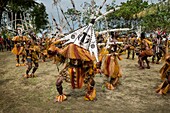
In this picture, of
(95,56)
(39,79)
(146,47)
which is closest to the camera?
(95,56)

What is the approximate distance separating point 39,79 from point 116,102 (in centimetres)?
359

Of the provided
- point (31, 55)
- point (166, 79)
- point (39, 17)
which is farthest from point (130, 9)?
point (166, 79)

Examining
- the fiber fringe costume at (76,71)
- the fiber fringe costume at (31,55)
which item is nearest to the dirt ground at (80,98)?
the fiber fringe costume at (76,71)

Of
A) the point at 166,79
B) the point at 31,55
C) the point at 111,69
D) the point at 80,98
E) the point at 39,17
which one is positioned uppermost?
the point at 39,17

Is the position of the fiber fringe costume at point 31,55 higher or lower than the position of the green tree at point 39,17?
lower

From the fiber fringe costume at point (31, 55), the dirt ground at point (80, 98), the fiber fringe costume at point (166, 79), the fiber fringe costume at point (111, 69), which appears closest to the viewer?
the dirt ground at point (80, 98)

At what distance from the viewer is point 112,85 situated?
7410 millimetres

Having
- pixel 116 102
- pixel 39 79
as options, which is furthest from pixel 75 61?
pixel 39 79

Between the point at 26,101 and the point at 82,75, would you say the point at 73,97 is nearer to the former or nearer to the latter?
the point at 82,75

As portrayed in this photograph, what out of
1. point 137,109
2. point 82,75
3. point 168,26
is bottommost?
point 137,109

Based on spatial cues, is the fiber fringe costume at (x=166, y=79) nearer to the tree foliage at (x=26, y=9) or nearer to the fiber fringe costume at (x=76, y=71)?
the fiber fringe costume at (x=76, y=71)

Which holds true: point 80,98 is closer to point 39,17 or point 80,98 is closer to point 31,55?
point 31,55

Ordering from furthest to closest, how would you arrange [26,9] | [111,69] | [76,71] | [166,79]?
[26,9] → [111,69] → [166,79] → [76,71]

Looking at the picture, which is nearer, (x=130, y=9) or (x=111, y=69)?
(x=111, y=69)
